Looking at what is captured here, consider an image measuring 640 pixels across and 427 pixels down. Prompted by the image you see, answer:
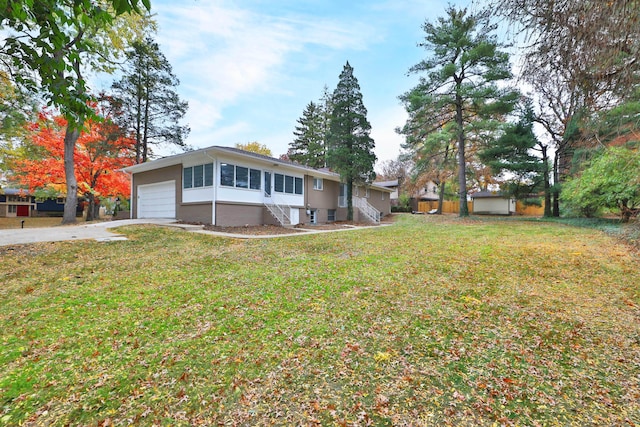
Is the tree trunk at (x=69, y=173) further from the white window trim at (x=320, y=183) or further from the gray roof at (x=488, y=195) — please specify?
the gray roof at (x=488, y=195)

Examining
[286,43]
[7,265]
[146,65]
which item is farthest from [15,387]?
[146,65]

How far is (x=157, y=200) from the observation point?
1490 centimetres

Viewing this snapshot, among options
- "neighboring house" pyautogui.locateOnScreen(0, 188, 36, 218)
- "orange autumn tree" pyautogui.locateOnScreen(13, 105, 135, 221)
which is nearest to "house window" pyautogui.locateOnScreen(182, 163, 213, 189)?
"orange autumn tree" pyautogui.locateOnScreen(13, 105, 135, 221)

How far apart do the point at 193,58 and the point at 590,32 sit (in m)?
13.9

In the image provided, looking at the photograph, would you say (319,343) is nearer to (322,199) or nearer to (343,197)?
Answer: (322,199)

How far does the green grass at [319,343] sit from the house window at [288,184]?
374 inches

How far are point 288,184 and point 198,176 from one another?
15.9 ft

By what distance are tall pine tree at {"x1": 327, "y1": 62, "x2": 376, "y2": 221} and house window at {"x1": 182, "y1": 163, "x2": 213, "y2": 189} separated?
7.48 metres

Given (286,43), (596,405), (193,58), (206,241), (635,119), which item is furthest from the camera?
(193,58)

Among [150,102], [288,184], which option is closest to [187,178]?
[288,184]

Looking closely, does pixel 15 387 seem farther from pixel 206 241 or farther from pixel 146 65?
pixel 146 65

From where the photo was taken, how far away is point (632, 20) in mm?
2859

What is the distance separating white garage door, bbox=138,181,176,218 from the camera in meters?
14.2

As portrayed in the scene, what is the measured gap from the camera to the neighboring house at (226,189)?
40.5ft
